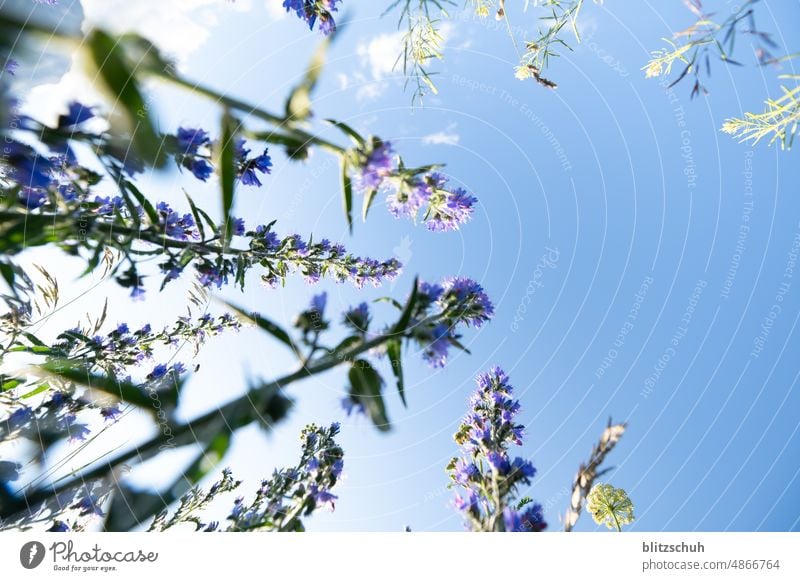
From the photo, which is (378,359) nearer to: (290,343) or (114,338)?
(290,343)

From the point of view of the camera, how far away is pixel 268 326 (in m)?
1.48

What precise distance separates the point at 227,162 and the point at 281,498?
3.47 ft

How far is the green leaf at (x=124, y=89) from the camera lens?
1069mm

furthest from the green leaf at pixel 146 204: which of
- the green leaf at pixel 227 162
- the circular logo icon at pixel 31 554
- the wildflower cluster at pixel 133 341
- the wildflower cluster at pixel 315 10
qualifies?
the circular logo icon at pixel 31 554

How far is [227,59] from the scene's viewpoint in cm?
146

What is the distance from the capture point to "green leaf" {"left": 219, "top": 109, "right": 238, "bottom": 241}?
4.01 feet

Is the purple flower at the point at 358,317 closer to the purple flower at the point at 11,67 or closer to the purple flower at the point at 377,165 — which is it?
the purple flower at the point at 377,165

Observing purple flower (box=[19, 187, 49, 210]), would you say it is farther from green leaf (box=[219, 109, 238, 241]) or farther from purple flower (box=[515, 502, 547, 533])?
purple flower (box=[515, 502, 547, 533])

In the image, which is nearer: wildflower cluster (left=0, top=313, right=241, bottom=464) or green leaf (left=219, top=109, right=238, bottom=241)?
green leaf (left=219, top=109, right=238, bottom=241)

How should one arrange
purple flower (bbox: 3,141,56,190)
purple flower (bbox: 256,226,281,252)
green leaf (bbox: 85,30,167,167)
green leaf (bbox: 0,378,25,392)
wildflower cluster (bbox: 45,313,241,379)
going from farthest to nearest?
purple flower (bbox: 256,226,281,252) → wildflower cluster (bbox: 45,313,241,379) → green leaf (bbox: 0,378,25,392) → purple flower (bbox: 3,141,56,190) → green leaf (bbox: 85,30,167,167)

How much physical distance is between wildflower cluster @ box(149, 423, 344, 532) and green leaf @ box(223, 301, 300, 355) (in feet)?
1.28

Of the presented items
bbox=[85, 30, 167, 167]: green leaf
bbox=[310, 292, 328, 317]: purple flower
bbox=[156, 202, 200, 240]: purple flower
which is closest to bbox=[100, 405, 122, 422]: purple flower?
bbox=[156, 202, 200, 240]: purple flower

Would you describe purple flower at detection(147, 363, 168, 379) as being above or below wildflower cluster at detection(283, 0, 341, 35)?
below

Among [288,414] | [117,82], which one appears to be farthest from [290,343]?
[117,82]
